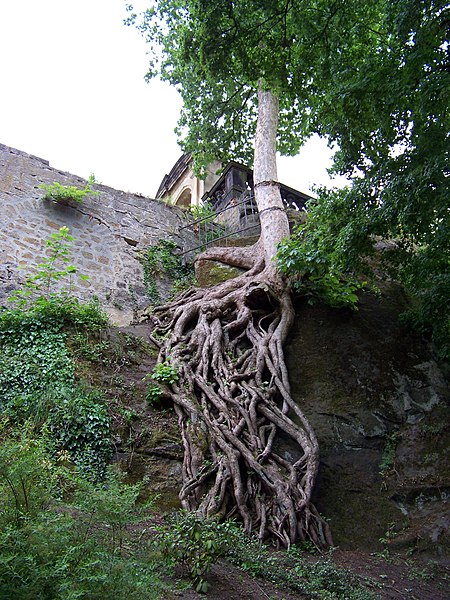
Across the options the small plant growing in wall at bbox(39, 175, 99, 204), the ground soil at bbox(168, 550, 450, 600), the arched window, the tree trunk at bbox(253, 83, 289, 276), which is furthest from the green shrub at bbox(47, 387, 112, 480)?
the arched window

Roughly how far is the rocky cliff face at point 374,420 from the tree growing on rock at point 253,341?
39cm

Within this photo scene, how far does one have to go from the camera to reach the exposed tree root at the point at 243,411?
4.66 meters

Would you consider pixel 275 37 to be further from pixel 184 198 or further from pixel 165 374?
pixel 184 198

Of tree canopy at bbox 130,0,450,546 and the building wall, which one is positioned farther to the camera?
the building wall

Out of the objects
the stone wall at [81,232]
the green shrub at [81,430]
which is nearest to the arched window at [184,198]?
the stone wall at [81,232]

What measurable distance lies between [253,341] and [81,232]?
419cm

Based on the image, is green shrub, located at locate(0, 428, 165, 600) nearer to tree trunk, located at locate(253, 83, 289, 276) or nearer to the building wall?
tree trunk, located at locate(253, 83, 289, 276)

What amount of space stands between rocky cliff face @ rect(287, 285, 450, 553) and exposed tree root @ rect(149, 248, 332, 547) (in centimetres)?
37

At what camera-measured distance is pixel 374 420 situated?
20.1 ft

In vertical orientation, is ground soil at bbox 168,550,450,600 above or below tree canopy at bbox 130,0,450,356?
below

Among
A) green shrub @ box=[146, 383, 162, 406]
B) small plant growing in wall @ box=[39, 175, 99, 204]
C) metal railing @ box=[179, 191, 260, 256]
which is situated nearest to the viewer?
green shrub @ box=[146, 383, 162, 406]

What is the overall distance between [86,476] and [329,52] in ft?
16.9

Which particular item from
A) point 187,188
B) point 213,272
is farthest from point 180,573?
point 187,188

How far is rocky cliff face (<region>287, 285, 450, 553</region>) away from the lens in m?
5.14
